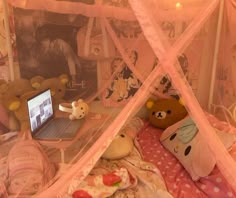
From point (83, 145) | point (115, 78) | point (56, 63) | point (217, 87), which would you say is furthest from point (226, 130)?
point (56, 63)

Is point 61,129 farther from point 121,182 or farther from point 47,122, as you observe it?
point 121,182

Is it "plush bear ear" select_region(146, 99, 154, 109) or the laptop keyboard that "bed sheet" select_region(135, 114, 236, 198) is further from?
the laptop keyboard

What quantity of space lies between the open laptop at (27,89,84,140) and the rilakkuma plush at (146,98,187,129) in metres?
0.73

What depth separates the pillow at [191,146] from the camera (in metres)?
1.37

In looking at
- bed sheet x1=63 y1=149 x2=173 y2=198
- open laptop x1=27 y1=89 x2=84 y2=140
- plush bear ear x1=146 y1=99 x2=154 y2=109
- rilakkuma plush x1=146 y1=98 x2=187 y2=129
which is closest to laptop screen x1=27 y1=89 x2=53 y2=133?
open laptop x1=27 y1=89 x2=84 y2=140

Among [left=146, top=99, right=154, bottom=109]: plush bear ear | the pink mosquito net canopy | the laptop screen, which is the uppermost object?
the pink mosquito net canopy

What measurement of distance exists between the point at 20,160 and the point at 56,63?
49cm

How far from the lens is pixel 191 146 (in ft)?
5.08

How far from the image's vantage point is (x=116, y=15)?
128 centimetres

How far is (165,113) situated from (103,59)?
748 mm

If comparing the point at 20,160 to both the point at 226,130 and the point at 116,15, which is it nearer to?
the point at 116,15

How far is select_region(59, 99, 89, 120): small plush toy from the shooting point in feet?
4.08

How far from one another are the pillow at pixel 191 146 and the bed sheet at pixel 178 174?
33 mm

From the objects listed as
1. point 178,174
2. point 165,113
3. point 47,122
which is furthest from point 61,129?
point 165,113
